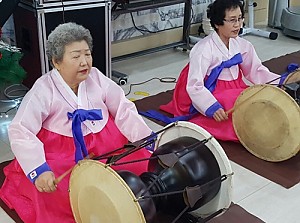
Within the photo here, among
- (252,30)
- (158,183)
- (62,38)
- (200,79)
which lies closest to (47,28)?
(200,79)

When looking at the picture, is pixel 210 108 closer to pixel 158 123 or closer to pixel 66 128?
pixel 158 123

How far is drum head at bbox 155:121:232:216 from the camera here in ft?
4.93

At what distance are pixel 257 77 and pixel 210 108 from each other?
0.42 metres

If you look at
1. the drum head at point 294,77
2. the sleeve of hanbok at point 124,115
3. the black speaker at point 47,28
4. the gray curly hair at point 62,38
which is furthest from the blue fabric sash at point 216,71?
the gray curly hair at point 62,38

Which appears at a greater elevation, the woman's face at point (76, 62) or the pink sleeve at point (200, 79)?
the woman's face at point (76, 62)

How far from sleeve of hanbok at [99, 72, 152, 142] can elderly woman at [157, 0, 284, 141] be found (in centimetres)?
60

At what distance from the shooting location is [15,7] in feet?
8.23

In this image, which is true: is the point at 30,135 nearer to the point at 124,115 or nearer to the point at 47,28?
the point at 124,115

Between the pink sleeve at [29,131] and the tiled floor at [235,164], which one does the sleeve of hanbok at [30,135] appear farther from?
the tiled floor at [235,164]

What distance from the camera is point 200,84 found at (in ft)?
7.38

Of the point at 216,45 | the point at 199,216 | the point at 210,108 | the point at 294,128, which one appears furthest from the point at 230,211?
the point at 216,45

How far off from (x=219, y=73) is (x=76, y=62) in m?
0.99

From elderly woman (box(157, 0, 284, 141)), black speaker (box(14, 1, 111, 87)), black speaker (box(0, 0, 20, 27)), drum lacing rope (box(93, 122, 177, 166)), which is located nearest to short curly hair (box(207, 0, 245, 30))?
elderly woman (box(157, 0, 284, 141))

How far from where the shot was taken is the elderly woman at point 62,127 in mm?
1516
